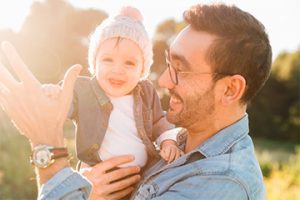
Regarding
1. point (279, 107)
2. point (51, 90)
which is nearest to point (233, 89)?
point (51, 90)

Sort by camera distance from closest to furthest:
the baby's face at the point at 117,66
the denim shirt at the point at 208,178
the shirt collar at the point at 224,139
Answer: the denim shirt at the point at 208,178 → the shirt collar at the point at 224,139 → the baby's face at the point at 117,66

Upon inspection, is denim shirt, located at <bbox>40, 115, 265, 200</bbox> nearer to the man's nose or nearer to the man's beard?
the man's beard

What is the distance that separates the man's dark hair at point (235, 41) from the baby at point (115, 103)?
46 centimetres

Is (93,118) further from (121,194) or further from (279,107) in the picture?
(279,107)

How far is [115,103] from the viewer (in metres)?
3.36

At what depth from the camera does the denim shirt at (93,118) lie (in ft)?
10.7

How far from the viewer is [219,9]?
9.90ft

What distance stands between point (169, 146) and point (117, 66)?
57 centimetres

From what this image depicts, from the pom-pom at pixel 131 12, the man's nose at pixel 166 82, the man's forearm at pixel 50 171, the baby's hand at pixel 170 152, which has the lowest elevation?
the baby's hand at pixel 170 152

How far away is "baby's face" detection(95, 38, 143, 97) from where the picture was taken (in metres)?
3.26

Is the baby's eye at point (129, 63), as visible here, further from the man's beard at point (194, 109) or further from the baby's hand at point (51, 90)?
the baby's hand at point (51, 90)

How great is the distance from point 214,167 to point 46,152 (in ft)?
2.68

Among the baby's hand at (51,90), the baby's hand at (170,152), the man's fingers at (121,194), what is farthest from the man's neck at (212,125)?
the baby's hand at (51,90)

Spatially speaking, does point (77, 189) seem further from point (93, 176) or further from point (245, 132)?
point (245, 132)
